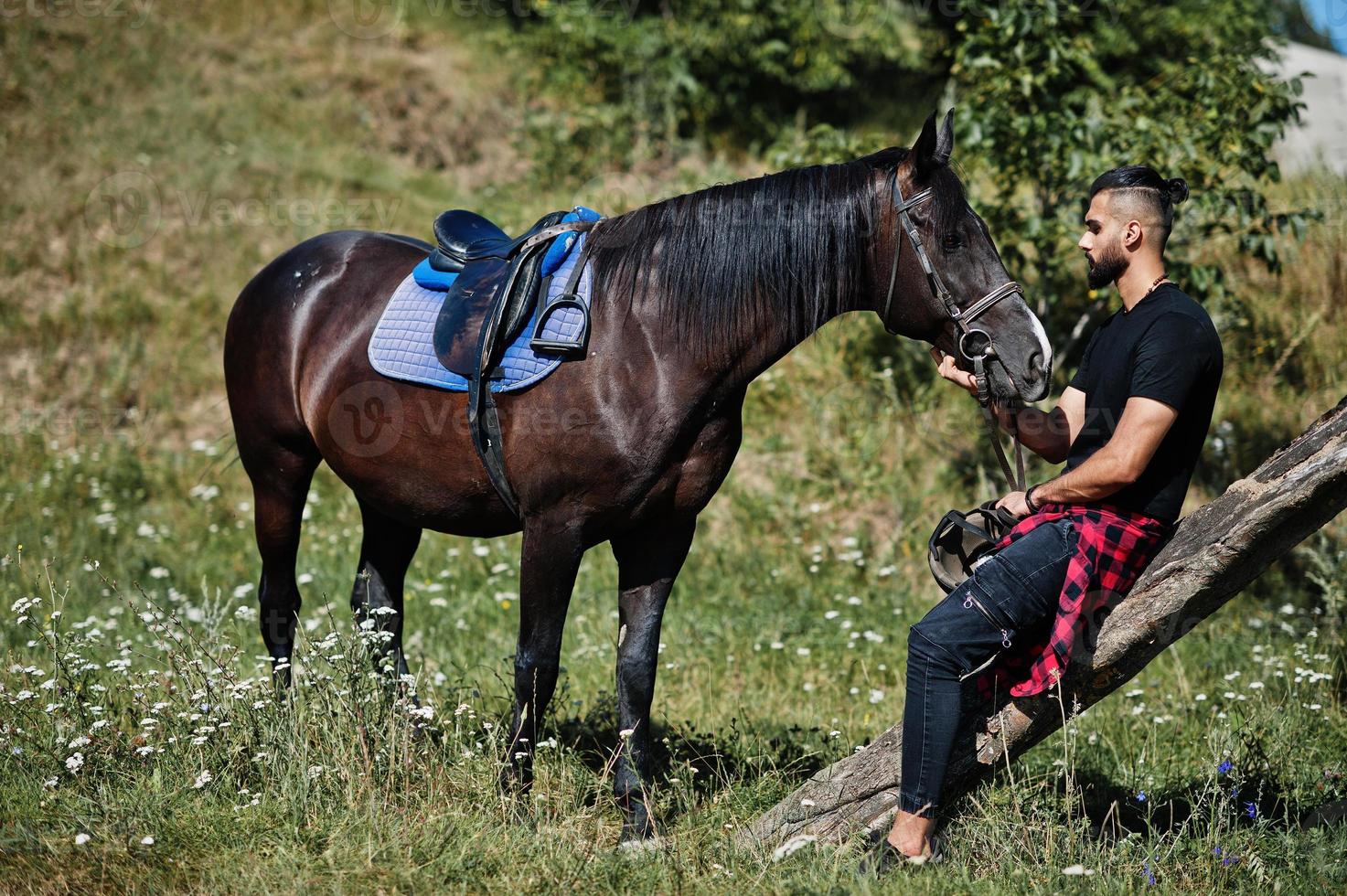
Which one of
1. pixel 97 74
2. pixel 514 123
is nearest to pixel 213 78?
pixel 97 74

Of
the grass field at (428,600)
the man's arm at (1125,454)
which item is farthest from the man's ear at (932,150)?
the grass field at (428,600)

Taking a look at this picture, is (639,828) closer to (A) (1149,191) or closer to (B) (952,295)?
(B) (952,295)

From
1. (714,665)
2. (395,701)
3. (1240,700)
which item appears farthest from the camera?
(714,665)

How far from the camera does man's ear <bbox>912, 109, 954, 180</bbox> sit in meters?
3.15

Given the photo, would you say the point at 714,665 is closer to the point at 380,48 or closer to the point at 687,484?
the point at 687,484

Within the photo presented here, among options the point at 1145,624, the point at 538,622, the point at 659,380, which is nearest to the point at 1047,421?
the point at 1145,624

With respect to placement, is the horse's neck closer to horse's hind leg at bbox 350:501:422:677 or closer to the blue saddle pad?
the blue saddle pad

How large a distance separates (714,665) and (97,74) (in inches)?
455

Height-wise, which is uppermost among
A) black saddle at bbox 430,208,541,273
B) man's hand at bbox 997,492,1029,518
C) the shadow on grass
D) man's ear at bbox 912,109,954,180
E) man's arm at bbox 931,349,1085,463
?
man's ear at bbox 912,109,954,180

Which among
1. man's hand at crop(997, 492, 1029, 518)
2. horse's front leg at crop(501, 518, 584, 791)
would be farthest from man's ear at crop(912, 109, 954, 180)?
horse's front leg at crop(501, 518, 584, 791)

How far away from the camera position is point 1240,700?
16.1ft

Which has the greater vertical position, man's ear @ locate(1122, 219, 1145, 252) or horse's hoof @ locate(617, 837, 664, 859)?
man's ear @ locate(1122, 219, 1145, 252)

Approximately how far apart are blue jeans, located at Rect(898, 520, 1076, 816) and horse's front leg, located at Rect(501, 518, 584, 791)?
118cm

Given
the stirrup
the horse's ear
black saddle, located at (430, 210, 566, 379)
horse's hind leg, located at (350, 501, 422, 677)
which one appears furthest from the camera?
horse's hind leg, located at (350, 501, 422, 677)
